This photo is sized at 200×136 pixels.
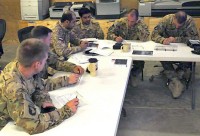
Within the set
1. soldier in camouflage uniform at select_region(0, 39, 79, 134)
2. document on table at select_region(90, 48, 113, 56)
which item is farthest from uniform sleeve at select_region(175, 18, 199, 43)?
soldier in camouflage uniform at select_region(0, 39, 79, 134)

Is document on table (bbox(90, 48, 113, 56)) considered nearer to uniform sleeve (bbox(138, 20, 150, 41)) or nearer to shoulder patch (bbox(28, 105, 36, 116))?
uniform sleeve (bbox(138, 20, 150, 41))

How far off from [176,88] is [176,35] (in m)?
0.77

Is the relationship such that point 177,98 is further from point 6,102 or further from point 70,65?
point 6,102

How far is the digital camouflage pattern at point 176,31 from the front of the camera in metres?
3.97

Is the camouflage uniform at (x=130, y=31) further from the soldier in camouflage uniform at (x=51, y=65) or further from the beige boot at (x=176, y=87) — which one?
the soldier in camouflage uniform at (x=51, y=65)

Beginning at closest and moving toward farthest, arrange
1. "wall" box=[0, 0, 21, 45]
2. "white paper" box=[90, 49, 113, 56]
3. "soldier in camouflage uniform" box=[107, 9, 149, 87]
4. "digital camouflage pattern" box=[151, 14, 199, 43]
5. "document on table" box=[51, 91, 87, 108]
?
1. "document on table" box=[51, 91, 87, 108]
2. "white paper" box=[90, 49, 113, 56]
3. "digital camouflage pattern" box=[151, 14, 199, 43]
4. "soldier in camouflage uniform" box=[107, 9, 149, 87]
5. "wall" box=[0, 0, 21, 45]

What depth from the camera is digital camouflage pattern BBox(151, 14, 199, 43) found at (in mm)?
3966

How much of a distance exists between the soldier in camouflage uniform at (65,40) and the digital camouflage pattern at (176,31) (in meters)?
1.00

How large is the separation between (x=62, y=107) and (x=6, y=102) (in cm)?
35

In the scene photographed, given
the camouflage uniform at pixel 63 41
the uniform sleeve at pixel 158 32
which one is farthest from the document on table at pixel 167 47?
the camouflage uniform at pixel 63 41

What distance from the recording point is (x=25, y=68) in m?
1.91

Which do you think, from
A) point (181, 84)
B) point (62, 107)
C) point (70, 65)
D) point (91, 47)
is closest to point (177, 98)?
point (181, 84)

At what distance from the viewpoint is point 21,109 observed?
176cm

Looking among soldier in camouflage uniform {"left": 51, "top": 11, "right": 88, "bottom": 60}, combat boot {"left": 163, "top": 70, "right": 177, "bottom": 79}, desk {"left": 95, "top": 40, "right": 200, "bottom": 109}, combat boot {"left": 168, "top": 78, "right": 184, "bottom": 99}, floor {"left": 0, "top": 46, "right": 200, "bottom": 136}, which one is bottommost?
floor {"left": 0, "top": 46, "right": 200, "bottom": 136}
